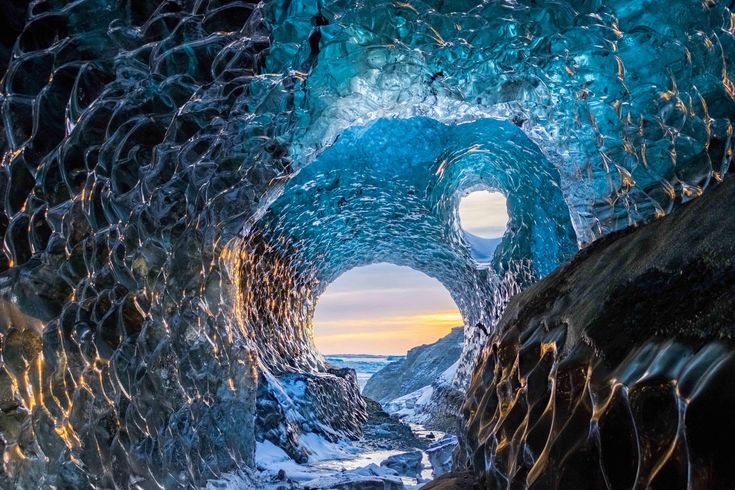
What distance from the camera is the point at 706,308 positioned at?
5.64 feet

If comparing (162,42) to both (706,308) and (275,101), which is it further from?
(706,308)

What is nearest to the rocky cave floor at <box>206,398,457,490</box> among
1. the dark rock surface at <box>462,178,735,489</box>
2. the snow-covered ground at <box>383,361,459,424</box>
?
the dark rock surface at <box>462,178,735,489</box>

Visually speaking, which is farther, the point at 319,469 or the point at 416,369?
the point at 416,369

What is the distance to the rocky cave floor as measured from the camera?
5.71 m

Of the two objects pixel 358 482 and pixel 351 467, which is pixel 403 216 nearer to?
pixel 351 467

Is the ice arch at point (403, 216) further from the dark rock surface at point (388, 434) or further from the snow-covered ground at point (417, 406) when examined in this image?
the snow-covered ground at point (417, 406)

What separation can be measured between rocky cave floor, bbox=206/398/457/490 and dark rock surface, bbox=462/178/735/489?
2.67 m

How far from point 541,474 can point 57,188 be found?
2.83 metres

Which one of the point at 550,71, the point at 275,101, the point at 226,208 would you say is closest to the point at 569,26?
the point at 550,71

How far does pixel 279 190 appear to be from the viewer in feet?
18.8

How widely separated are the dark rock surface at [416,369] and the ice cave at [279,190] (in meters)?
12.9

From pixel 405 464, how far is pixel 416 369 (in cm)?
1356

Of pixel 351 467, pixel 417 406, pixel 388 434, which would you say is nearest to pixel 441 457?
pixel 351 467

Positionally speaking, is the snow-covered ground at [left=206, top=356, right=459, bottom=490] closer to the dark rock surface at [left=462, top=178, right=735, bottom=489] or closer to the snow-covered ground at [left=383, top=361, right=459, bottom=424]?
the dark rock surface at [left=462, top=178, right=735, bottom=489]
